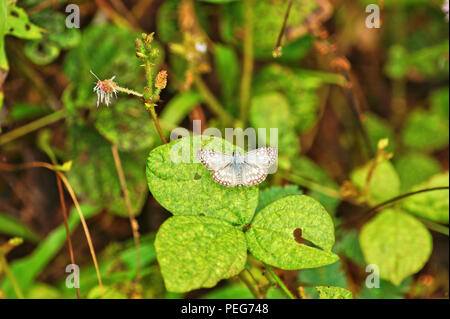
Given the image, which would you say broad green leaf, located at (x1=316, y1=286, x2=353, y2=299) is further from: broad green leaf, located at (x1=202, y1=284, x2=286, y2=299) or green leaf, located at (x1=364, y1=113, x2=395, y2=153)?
green leaf, located at (x1=364, y1=113, x2=395, y2=153)

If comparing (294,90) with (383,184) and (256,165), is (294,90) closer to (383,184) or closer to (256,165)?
(383,184)

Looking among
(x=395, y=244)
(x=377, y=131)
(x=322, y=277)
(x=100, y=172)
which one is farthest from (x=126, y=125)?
(x=377, y=131)

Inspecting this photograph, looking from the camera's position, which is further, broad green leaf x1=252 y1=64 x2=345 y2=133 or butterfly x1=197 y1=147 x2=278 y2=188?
broad green leaf x1=252 y1=64 x2=345 y2=133

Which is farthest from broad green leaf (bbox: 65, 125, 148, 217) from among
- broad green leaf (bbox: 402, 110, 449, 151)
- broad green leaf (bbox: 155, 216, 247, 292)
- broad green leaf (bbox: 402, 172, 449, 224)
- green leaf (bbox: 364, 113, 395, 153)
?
broad green leaf (bbox: 402, 110, 449, 151)

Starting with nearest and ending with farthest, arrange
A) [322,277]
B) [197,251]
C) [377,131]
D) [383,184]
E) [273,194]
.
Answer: [197,251] → [273,194] → [322,277] → [383,184] → [377,131]

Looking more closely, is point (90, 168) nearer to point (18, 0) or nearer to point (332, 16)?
point (18, 0)

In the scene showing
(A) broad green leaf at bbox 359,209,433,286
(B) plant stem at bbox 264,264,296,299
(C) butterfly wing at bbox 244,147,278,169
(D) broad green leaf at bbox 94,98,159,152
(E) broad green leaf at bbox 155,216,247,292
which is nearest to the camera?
(E) broad green leaf at bbox 155,216,247,292

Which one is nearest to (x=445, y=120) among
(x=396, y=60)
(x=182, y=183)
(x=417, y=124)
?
(x=417, y=124)
